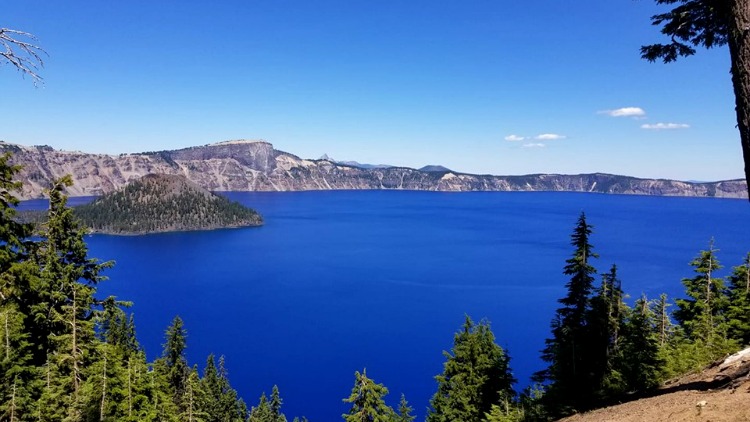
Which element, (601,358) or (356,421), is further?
(356,421)

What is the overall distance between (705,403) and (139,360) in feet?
75.9

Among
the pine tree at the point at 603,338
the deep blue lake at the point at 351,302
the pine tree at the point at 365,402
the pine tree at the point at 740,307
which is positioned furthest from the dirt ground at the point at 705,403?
the deep blue lake at the point at 351,302

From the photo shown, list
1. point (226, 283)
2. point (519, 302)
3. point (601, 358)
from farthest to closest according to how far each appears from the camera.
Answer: point (226, 283) → point (519, 302) → point (601, 358)

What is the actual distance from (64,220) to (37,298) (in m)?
3.38

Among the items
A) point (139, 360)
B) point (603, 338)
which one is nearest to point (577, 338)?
point (603, 338)

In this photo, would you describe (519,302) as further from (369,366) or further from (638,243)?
(638,243)

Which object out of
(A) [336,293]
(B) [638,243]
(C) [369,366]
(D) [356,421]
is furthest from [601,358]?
(B) [638,243]

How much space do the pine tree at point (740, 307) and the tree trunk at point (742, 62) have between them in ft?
65.6

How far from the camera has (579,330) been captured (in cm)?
2386

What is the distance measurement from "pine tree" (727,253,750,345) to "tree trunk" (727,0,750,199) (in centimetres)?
2001

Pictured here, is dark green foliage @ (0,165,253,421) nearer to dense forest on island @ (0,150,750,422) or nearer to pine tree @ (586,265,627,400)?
dense forest on island @ (0,150,750,422)

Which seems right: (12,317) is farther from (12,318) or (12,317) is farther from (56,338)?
(56,338)

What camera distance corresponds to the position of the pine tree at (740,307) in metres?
24.8

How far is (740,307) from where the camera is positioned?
27.2 metres
